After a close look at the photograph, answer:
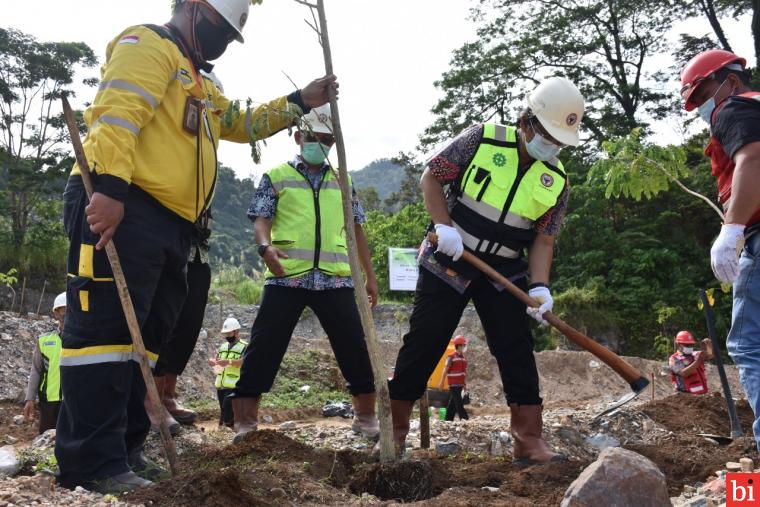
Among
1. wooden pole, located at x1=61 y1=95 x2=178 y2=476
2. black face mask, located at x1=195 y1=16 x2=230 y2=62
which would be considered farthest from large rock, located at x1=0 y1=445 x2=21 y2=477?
black face mask, located at x1=195 y1=16 x2=230 y2=62

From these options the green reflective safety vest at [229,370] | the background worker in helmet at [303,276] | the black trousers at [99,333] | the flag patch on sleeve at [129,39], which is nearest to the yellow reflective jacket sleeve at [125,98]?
the flag patch on sleeve at [129,39]

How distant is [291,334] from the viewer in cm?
441

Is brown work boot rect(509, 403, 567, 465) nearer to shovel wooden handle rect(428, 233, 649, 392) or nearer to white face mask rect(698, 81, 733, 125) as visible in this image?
shovel wooden handle rect(428, 233, 649, 392)

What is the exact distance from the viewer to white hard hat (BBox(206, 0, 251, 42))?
336 centimetres

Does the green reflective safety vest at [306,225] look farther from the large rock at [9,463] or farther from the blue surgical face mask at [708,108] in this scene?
the blue surgical face mask at [708,108]

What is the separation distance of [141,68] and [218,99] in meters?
0.64

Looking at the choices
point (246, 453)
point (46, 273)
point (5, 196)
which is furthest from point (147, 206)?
point (5, 196)

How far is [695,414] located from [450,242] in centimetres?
430

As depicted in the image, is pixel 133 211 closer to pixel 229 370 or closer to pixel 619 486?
pixel 619 486

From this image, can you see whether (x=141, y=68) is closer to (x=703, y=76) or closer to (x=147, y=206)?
(x=147, y=206)

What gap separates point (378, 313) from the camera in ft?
72.1

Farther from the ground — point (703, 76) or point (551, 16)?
point (551, 16)

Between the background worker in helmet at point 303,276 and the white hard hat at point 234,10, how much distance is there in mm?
957

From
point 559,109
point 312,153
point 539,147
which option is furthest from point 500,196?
point 312,153
